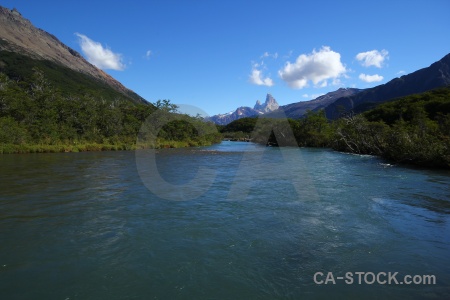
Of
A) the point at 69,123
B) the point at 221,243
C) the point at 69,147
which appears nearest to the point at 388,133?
the point at 221,243

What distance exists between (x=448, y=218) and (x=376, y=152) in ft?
95.1

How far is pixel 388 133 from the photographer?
30.8 meters

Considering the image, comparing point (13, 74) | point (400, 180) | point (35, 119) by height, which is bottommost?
point (400, 180)

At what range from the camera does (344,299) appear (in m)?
4.80

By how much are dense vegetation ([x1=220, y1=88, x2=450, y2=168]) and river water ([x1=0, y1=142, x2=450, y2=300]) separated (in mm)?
11751

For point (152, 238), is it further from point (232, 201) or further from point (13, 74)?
point (13, 74)

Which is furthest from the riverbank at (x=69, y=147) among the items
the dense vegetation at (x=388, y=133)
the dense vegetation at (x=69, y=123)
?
the dense vegetation at (x=388, y=133)

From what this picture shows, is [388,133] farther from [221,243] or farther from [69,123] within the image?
[69,123]

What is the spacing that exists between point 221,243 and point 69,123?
5158 cm

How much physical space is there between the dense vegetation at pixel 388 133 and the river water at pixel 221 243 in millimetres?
11751

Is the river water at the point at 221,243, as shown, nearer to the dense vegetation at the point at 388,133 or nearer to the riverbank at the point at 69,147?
the dense vegetation at the point at 388,133

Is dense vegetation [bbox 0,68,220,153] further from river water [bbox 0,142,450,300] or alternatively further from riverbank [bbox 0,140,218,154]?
river water [bbox 0,142,450,300]

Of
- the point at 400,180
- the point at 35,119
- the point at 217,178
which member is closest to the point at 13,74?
the point at 35,119

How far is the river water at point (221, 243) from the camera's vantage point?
5161 mm
